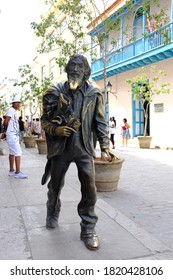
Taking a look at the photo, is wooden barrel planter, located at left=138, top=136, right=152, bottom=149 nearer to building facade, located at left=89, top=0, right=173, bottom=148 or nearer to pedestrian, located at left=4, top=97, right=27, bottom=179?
building facade, located at left=89, top=0, right=173, bottom=148

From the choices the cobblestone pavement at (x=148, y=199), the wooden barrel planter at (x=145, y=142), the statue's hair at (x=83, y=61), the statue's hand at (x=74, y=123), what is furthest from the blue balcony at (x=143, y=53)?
the statue's hand at (x=74, y=123)

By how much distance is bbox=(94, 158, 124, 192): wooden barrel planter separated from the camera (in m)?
5.62

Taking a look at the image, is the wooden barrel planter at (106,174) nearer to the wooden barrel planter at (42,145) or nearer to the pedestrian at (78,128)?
the pedestrian at (78,128)

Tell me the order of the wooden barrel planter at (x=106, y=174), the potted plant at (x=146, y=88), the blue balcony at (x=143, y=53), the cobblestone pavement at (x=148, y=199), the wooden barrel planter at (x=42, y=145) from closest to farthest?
1. the cobblestone pavement at (x=148, y=199)
2. the wooden barrel planter at (x=106, y=174)
3. the wooden barrel planter at (x=42, y=145)
4. the blue balcony at (x=143, y=53)
5. the potted plant at (x=146, y=88)

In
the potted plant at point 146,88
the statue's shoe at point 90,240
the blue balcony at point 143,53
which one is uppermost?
the blue balcony at point 143,53

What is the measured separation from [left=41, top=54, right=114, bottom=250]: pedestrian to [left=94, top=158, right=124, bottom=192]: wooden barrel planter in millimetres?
2308

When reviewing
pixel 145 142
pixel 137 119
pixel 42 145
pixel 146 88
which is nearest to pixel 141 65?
pixel 146 88

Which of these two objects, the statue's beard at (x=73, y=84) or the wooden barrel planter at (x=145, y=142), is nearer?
the statue's beard at (x=73, y=84)

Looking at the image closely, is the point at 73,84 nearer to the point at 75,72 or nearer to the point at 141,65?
the point at 75,72

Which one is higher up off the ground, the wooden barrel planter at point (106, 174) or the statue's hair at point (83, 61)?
the statue's hair at point (83, 61)

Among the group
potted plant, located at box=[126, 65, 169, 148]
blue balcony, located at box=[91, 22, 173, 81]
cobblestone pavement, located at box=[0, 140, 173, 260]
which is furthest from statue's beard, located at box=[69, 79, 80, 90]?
potted plant, located at box=[126, 65, 169, 148]

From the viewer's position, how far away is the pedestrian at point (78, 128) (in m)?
3.09

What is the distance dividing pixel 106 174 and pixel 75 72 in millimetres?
2884
